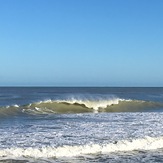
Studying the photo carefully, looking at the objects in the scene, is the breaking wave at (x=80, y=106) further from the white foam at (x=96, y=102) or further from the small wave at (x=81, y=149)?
the small wave at (x=81, y=149)

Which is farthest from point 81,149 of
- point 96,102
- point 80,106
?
point 96,102

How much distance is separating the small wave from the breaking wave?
1345cm

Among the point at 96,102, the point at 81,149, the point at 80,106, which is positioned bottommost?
the point at 81,149

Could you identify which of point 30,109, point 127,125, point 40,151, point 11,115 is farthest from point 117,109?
point 40,151

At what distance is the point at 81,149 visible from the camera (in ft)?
38.2

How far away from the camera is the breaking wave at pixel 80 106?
2686 centimetres

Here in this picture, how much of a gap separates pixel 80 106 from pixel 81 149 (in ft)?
67.0

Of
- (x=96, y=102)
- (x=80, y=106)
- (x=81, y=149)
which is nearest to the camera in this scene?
Result: (x=81, y=149)

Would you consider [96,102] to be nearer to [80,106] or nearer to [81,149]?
[80,106]

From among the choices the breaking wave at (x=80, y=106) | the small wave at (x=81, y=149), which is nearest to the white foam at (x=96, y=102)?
the breaking wave at (x=80, y=106)

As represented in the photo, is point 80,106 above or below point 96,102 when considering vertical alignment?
below

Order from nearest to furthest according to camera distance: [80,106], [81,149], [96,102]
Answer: [81,149] → [80,106] → [96,102]

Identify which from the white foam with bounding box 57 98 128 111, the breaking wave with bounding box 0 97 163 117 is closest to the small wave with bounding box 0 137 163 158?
the breaking wave with bounding box 0 97 163 117

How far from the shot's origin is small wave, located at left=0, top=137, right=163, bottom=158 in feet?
36.3
